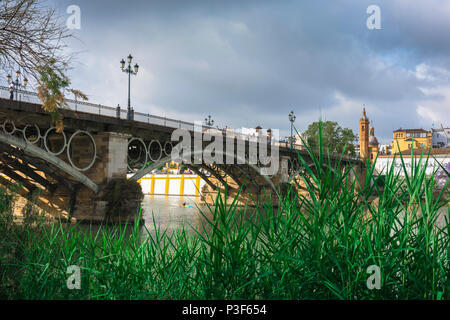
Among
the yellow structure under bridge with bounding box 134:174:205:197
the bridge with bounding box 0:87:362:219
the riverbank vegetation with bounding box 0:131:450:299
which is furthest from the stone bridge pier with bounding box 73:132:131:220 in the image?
the yellow structure under bridge with bounding box 134:174:205:197

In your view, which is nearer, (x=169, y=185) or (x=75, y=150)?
(x=75, y=150)

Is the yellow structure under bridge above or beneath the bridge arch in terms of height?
beneath

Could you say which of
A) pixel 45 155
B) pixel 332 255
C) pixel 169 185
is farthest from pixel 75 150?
pixel 169 185

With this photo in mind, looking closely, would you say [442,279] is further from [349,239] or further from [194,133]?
[194,133]

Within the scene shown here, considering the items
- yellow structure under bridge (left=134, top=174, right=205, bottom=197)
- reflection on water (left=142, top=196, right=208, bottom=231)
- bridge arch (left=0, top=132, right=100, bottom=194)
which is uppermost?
bridge arch (left=0, top=132, right=100, bottom=194)

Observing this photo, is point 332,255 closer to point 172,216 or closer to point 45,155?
point 45,155

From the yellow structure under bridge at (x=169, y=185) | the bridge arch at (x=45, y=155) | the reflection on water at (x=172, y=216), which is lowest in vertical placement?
the reflection on water at (x=172, y=216)

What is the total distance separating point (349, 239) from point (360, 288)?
1.25 feet

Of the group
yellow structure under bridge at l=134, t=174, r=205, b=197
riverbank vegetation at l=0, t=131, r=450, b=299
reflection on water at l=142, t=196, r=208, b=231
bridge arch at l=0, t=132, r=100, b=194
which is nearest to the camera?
riverbank vegetation at l=0, t=131, r=450, b=299

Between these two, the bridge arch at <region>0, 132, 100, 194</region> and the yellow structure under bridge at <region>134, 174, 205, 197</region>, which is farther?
the yellow structure under bridge at <region>134, 174, 205, 197</region>

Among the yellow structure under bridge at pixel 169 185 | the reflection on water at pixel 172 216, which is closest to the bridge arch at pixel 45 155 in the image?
the reflection on water at pixel 172 216

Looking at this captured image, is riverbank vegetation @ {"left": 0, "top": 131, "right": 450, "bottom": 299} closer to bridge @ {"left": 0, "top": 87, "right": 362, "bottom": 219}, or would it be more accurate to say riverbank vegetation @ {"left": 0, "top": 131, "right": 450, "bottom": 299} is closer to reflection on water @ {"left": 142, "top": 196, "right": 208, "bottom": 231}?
reflection on water @ {"left": 142, "top": 196, "right": 208, "bottom": 231}

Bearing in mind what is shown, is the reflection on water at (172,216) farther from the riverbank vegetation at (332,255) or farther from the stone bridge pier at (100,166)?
the stone bridge pier at (100,166)

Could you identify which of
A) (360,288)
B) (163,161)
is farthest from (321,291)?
(163,161)
